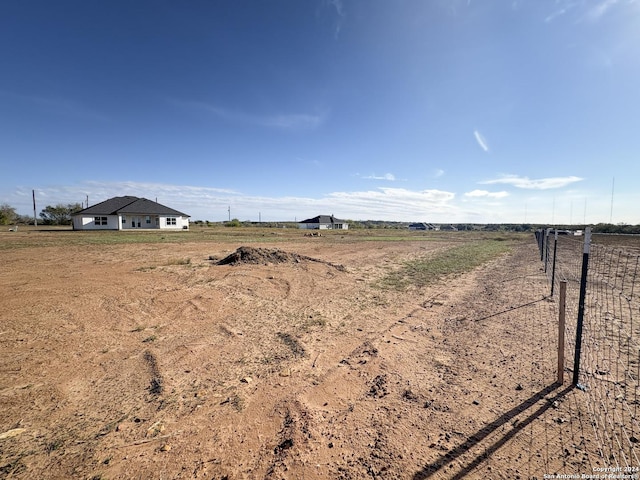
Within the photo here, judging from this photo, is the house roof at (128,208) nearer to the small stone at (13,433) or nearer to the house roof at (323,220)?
the house roof at (323,220)

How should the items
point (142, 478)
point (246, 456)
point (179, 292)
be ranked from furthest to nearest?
point (179, 292), point (246, 456), point (142, 478)

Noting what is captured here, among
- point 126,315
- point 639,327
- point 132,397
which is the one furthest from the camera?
point 126,315

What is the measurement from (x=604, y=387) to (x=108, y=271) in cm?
1319

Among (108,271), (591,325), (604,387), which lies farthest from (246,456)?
(108,271)

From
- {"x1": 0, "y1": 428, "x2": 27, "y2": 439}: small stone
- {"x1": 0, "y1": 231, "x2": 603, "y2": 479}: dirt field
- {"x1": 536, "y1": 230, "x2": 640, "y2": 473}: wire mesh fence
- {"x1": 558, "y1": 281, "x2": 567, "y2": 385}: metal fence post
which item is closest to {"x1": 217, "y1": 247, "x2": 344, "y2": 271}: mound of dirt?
{"x1": 0, "y1": 231, "x2": 603, "y2": 479}: dirt field

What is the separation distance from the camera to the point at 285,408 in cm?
309

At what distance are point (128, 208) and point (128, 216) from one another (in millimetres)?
1396

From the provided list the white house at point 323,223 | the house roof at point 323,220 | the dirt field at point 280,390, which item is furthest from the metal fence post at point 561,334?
the house roof at point 323,220

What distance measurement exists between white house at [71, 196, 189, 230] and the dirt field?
137 feet

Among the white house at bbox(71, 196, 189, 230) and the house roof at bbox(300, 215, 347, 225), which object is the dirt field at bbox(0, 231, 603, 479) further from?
the house roof at bbox(300, 215, 347, 225)

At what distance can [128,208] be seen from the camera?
42781 millimetres

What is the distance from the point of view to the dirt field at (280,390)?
7.93 feet

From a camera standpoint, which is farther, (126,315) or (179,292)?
(179,292)

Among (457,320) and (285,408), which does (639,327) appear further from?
(285,408)
